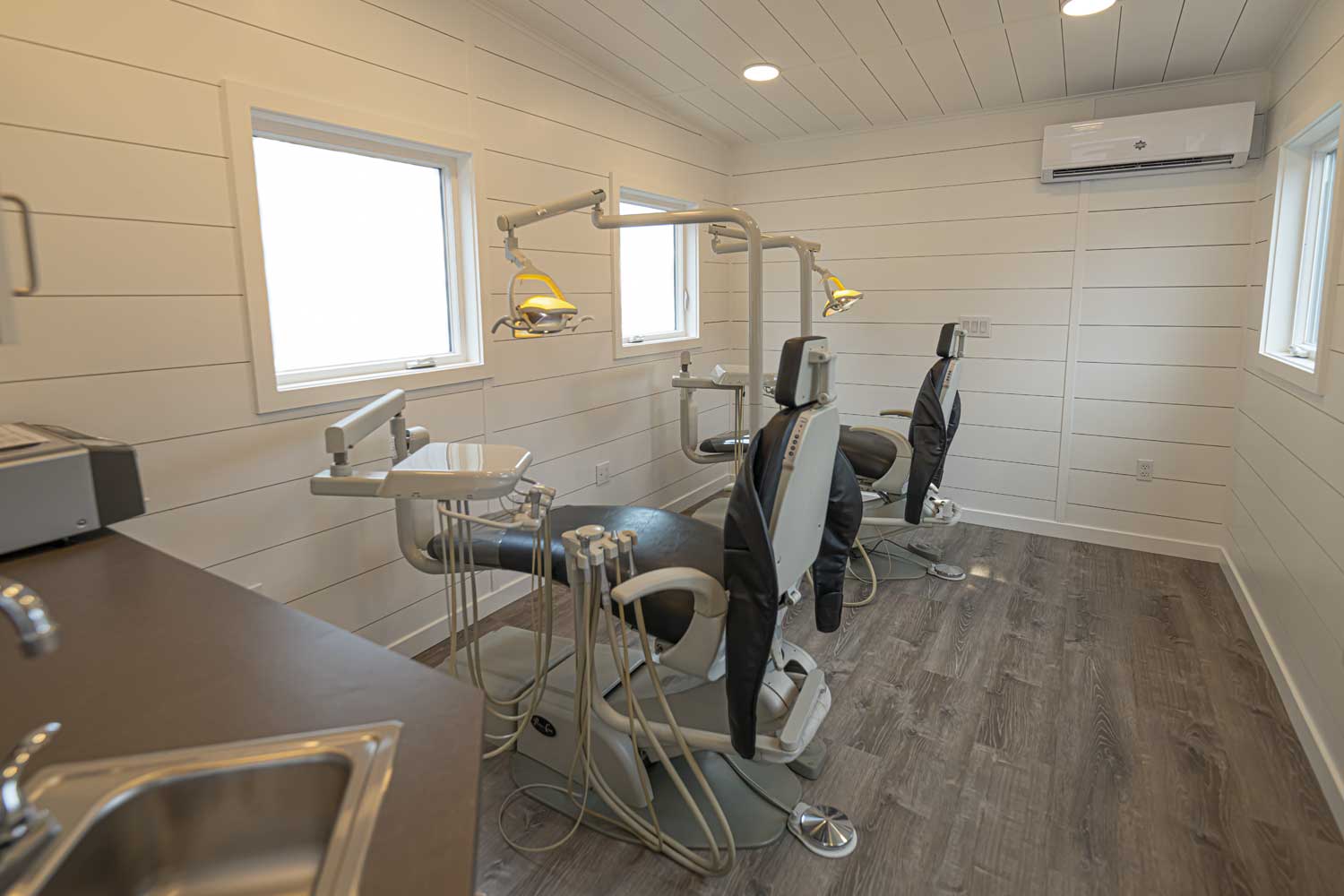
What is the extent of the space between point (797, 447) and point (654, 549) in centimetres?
58

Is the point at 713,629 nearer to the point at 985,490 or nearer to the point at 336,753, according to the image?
the point at 336,753

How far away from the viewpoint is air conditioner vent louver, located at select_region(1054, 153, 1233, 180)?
3320mm

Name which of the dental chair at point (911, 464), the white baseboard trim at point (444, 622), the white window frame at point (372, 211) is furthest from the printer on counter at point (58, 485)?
the dental chair at point (911, 464)

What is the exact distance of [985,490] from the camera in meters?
4.21

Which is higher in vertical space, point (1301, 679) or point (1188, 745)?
point (1301, 679)

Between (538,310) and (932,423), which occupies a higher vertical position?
(538,310)

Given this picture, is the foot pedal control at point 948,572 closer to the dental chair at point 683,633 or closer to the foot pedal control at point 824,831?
the dental chair at point 683,633

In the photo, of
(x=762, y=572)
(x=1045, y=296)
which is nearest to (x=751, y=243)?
(x=762, y=572)

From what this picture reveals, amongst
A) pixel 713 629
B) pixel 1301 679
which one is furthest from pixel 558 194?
pixel 1301 679

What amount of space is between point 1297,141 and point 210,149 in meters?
3.76

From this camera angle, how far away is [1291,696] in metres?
2.29

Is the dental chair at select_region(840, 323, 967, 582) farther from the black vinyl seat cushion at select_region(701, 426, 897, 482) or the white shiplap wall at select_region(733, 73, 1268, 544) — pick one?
the white shiplap wall at select_region(733, 73, 1268, 544)

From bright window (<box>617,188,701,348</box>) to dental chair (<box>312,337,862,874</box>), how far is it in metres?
1.96

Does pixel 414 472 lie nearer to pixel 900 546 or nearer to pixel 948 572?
pixel 948 572
